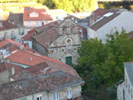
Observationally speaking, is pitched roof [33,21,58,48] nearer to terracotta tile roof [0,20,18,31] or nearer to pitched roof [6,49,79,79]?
pitched roof [6,49,79,79]

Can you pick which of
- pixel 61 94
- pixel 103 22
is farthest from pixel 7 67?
pixel 103 22

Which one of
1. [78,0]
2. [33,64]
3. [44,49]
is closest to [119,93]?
[33,64]

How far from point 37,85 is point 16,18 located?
42.5m

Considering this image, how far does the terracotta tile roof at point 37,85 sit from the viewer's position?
86.2 ft

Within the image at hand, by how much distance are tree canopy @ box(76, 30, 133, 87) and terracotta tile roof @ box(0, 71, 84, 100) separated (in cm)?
421

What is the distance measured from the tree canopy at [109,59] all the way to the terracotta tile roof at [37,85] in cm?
421

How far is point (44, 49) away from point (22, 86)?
19.0 meters

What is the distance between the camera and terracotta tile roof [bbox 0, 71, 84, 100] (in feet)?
86.2

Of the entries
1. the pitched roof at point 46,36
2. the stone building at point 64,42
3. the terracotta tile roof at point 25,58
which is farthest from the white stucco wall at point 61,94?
the pitched roof at point 46,36

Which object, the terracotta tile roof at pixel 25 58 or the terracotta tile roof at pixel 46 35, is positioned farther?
the terracotta tile roof at pixel 46 35

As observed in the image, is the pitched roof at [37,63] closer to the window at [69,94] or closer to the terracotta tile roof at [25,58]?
the terracotta tile roof at [25,58]

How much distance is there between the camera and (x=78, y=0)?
300ft

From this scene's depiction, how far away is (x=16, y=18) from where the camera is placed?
6850cm

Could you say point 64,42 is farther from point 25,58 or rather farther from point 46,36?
point 25,58
